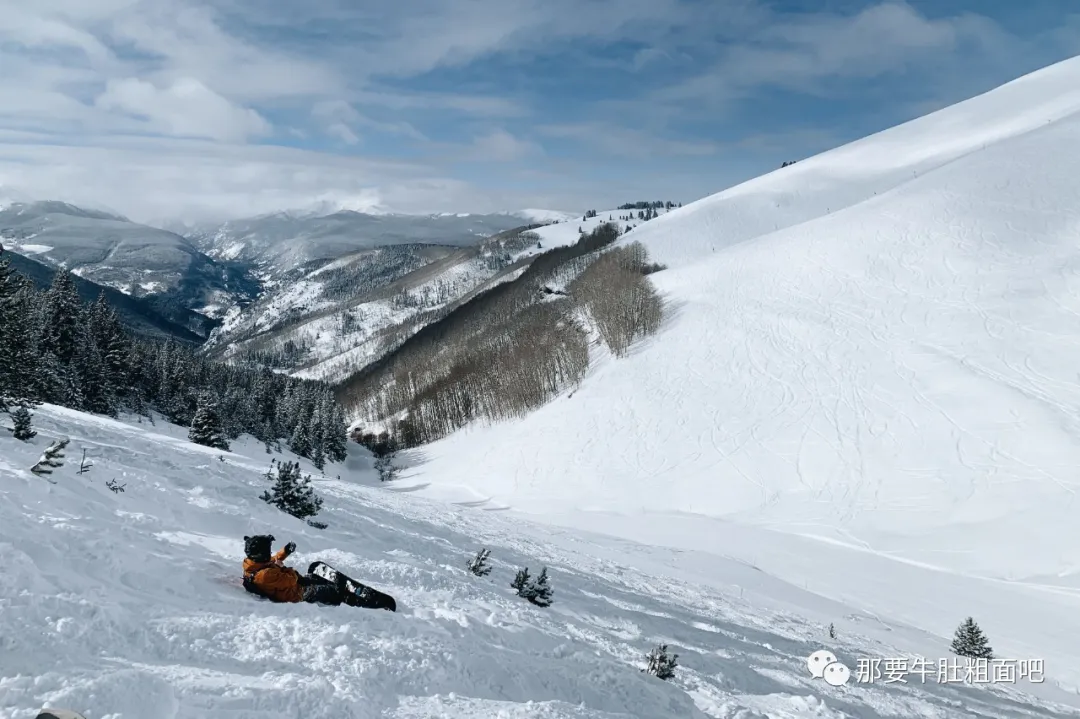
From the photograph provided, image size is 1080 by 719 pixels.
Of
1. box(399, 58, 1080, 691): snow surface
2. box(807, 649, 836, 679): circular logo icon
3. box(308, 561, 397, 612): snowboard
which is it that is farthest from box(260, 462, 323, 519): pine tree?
box(399, 58, 1080, 691): snow surface

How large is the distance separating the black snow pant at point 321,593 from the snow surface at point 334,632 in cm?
30

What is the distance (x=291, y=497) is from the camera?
1335 cm

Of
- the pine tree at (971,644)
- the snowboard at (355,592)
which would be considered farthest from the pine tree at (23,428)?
the pine tree at (971,644)

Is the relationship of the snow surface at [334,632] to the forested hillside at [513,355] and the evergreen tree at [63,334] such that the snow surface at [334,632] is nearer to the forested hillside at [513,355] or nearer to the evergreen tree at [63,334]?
the evergreen tree at [63,334]

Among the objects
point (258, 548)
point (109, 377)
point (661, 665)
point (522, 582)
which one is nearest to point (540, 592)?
point (522, 582)

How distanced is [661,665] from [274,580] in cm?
595

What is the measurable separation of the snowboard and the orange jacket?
526 millimetres

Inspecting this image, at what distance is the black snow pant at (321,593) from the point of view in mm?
7879

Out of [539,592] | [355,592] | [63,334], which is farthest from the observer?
[63,334]

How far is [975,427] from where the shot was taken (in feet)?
112

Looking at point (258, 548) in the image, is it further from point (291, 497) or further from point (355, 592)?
point (291, 497)

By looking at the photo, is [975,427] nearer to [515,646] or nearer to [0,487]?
[515,646]

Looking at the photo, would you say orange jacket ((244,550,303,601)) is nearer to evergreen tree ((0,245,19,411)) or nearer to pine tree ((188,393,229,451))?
evergreen tree ((0,245,19,411))

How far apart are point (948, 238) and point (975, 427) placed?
116 feet
